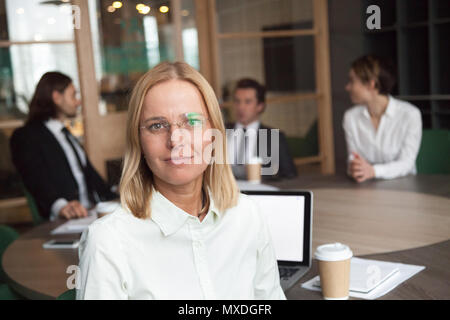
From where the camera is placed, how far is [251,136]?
342 cm

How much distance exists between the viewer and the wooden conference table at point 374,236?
4.61 feet

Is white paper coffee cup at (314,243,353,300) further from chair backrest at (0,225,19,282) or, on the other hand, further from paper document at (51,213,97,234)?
chair backrest at (0,225,19,282)

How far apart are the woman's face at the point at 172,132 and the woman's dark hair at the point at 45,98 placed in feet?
6.91

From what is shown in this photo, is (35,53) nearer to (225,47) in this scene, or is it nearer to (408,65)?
(225,47)

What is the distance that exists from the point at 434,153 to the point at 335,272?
2036 mm

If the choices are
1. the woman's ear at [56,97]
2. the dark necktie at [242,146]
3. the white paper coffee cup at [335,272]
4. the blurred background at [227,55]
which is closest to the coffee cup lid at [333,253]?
the white paper coffee cup at [335,272]

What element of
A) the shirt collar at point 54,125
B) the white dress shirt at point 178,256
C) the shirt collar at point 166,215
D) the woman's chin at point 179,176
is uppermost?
the woman's chin at point 179,176

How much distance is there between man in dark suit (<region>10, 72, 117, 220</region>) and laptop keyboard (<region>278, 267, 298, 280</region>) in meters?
1.58

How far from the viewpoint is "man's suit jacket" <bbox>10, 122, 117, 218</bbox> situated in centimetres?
285

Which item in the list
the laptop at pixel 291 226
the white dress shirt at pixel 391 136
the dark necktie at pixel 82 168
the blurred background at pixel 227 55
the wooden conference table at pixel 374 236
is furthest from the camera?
the blurred background at pixel 227 55

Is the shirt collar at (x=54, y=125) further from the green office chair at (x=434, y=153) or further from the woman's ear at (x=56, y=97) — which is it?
the green office chair at (x=434, y=153)

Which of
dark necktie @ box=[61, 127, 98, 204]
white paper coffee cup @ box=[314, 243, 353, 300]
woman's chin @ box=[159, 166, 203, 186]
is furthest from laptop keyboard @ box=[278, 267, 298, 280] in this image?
dark necktie @ box=[61, 127, 98, 204]

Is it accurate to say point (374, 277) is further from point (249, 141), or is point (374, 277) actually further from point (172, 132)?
point (249, 141)
